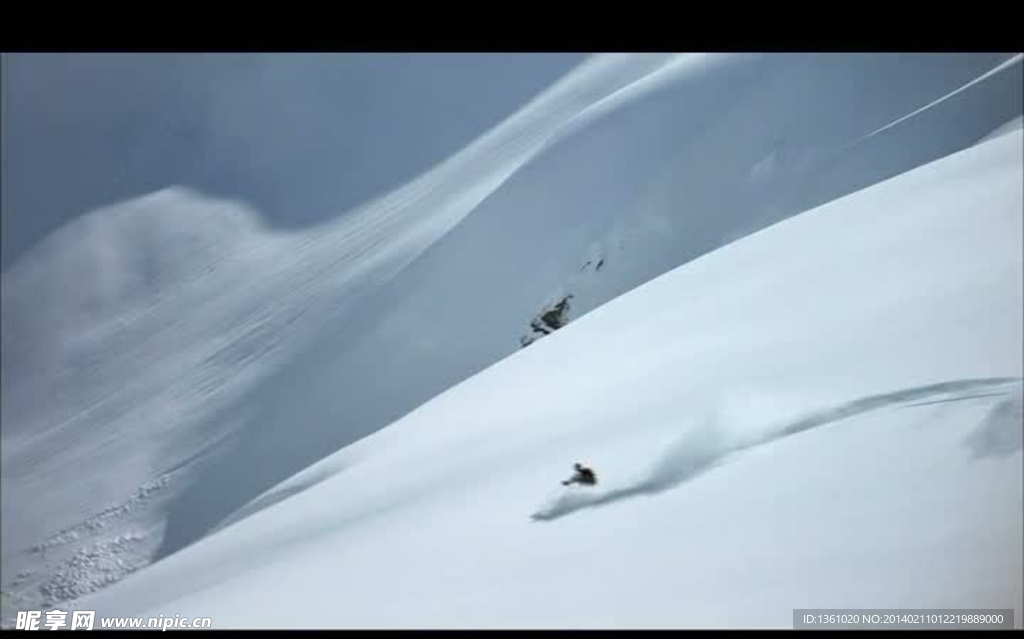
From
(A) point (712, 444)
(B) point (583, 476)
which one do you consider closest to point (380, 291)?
(B) point (583, 476)

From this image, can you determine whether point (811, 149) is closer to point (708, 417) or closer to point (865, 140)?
point (865, 140)

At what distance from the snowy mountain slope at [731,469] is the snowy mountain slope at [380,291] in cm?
236

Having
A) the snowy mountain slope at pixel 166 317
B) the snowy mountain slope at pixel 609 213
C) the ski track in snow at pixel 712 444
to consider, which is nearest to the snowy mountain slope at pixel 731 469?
the ski track in snow at pixel 712 444

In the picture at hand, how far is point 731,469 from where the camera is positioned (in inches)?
117

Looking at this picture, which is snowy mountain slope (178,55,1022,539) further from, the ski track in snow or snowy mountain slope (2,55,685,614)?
the ski track in snow

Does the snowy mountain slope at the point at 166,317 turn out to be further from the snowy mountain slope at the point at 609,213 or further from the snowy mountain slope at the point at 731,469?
the snowy mountain slope at the point at 731,469

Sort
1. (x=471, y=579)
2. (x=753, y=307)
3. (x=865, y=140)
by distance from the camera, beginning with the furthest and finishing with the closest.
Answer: (x=865, y=140) → (x=753, y=307) → (x=471, y=579)

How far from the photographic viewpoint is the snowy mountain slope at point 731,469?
8.28 feet

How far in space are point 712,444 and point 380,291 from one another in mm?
6025

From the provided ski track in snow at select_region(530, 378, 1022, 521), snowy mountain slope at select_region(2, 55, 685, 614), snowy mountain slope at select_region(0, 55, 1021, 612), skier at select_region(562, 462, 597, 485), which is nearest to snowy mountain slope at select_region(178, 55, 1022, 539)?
snowy mountain slope at select_region(0, 55, 1021, 612)

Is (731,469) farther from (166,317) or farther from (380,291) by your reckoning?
(166,317)

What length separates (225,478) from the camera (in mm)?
7422

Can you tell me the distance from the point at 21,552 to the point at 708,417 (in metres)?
6.00
